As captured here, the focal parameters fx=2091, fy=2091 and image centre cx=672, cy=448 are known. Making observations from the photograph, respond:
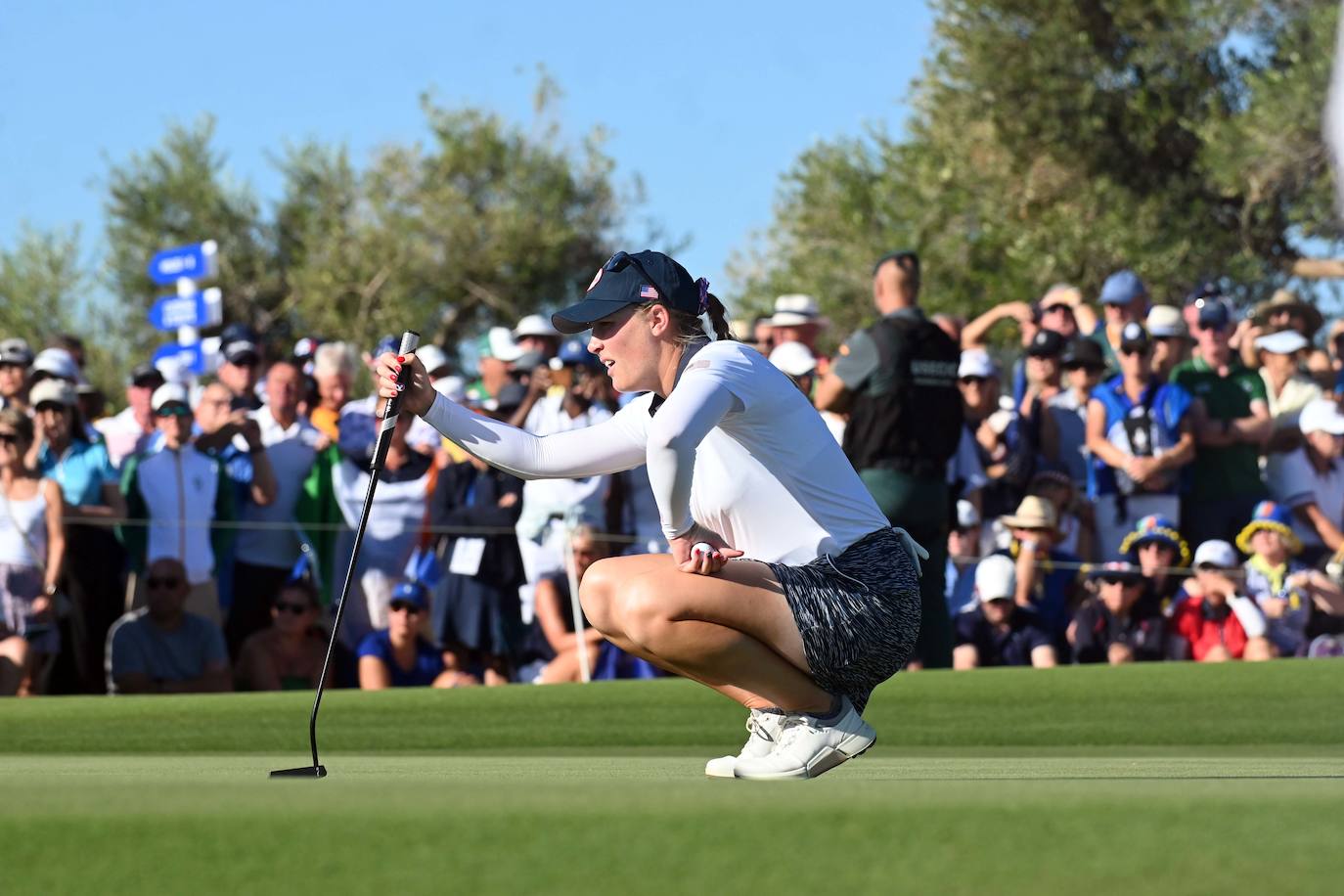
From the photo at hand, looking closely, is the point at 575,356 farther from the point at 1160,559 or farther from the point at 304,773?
the point at 304,773

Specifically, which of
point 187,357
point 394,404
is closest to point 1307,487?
point 394,404

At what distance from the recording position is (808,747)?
18.2ft

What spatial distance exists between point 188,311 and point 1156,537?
8636 millimetres

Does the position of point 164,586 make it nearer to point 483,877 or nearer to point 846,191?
point 483,877

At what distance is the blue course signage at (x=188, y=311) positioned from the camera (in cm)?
1703

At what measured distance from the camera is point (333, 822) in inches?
128

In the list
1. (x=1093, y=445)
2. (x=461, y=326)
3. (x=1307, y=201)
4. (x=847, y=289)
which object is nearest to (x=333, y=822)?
(x=1093, y=445)

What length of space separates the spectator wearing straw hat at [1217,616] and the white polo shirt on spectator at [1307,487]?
958 mm

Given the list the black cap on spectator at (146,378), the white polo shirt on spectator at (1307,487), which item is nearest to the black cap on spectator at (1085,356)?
the white polo shirt on spectator at (1307,487)

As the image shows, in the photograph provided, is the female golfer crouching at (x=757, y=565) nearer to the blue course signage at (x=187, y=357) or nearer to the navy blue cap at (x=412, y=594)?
the navy blue cap at (x=412, y=594)

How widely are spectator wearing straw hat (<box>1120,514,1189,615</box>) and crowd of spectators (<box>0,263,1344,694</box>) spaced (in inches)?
0.8

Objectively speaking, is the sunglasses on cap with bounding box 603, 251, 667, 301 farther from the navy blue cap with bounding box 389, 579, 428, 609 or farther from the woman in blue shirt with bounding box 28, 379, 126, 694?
the woman in blue shirt with bounding box 28, 379, 126, 694

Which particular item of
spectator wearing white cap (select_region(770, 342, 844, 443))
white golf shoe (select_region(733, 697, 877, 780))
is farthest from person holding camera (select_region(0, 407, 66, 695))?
white golf shoe (select_region(733, 697, 877, 780))

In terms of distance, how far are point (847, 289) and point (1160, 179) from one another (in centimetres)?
1195
